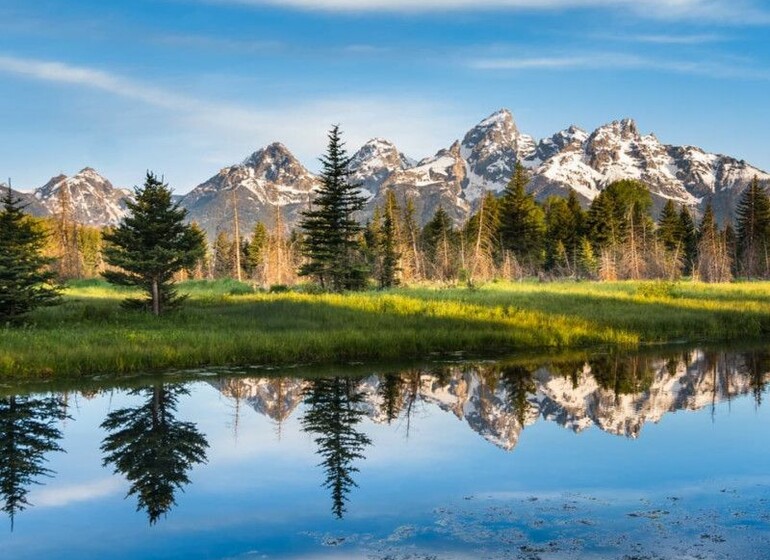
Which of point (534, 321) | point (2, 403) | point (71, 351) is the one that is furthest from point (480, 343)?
point (2, 403)

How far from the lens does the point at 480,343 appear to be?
2516 cm

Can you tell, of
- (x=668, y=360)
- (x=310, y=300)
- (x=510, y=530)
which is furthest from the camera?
(x=310, y=300)

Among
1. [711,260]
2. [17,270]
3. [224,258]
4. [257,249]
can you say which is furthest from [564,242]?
[17,270]

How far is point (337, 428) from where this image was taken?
14422mm

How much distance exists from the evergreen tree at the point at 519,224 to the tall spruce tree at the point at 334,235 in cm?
4054

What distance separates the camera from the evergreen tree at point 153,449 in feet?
35.2

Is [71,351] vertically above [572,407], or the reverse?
[71,351]

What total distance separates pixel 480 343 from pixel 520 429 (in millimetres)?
10799

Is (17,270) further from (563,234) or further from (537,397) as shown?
(563,234)

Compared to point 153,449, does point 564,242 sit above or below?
above

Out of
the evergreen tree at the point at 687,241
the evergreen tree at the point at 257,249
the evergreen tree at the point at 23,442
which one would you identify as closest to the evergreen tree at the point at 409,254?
the evergreen tree at the point at 257,249

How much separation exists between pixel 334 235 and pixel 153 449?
34.3 metres

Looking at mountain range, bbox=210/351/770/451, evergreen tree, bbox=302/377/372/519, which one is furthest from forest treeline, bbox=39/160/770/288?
evergreen tree, bbox=302/377/372/519

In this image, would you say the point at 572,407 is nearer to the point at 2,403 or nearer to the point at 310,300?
the point at 2,403
